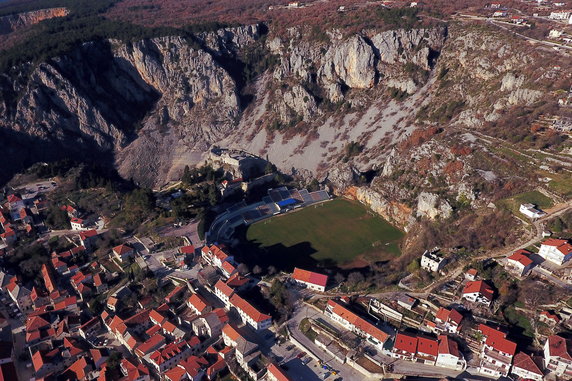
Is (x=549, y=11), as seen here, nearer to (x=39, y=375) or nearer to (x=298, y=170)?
(x=298, y=170)

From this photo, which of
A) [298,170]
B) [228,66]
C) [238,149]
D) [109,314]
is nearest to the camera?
[109,314]

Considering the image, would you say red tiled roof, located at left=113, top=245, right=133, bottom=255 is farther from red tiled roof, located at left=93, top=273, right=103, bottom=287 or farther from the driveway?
the driveway

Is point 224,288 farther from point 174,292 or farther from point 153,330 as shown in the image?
point 153,330

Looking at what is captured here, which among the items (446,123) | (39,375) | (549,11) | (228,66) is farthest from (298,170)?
(549,11)

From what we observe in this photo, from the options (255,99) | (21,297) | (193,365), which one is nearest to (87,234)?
(21,297)

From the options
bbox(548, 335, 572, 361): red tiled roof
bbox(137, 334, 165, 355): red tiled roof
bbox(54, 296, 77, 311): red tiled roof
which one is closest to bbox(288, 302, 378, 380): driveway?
bbox(137, 334, 165, 355): red tiled roof
